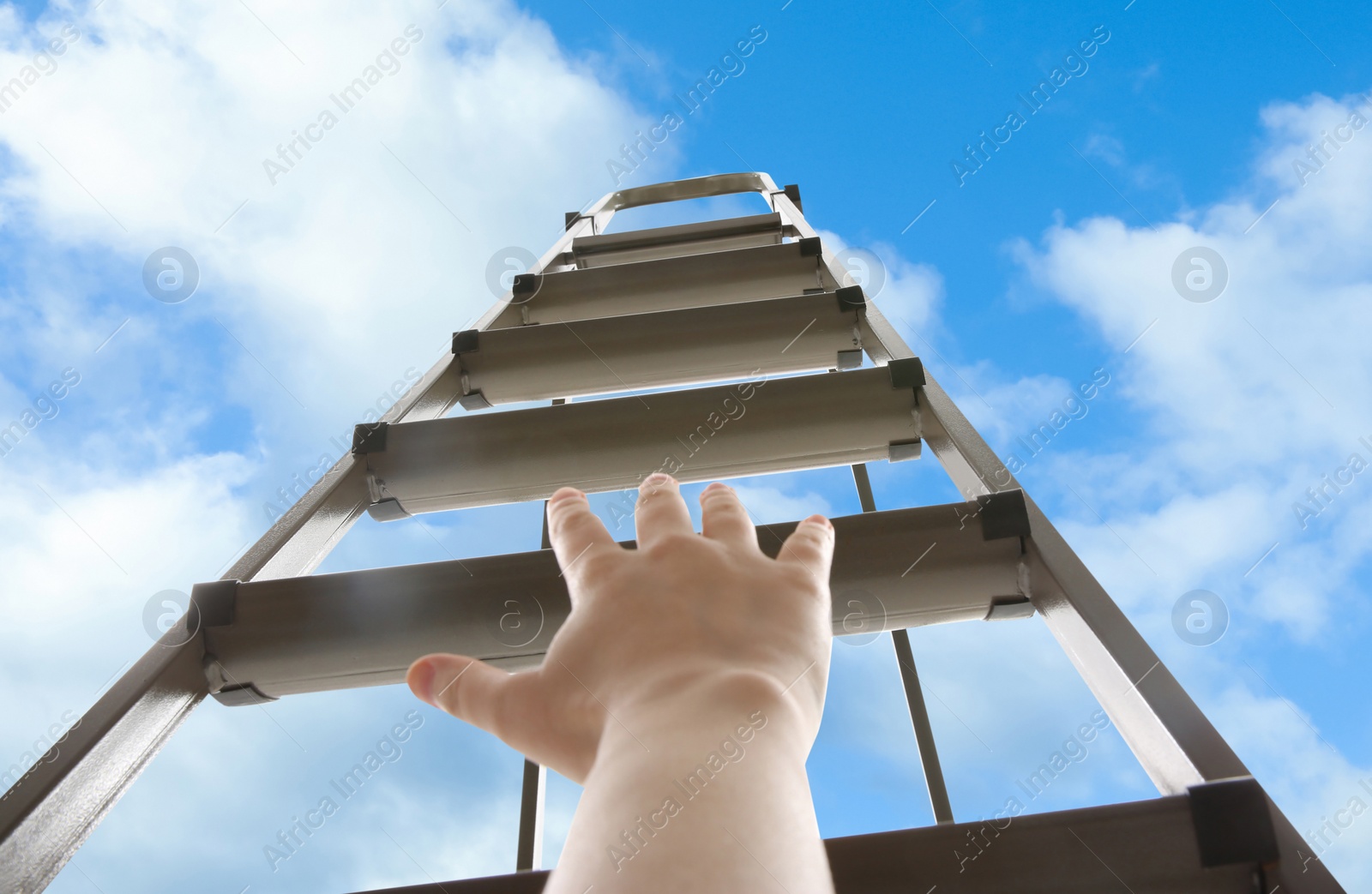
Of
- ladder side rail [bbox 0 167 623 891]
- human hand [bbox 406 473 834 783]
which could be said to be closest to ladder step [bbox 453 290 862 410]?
ladder side rail [bbox 0 167 623 891]

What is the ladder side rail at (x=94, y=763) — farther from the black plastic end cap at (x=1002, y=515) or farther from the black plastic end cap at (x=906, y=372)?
the black plastic end cap at (x=906, y=372)

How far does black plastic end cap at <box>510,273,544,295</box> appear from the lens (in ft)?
6.43

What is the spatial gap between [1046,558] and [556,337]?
0.99m

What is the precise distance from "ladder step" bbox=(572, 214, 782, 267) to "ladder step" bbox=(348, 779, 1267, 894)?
2.11 m

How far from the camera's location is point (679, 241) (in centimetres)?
257

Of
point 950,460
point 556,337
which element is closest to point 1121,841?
point 950,460

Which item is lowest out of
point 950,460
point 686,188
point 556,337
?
point 950,460

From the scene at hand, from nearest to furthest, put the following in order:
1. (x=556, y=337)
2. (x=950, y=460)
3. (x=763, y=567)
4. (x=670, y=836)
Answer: (x=670, y=836) → (x=763, y=567) → (x=950, y=460) → (x=556, y=337)

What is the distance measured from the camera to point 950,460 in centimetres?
114

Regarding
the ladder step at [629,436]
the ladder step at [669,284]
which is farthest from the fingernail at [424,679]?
the ladder step at [669,284]

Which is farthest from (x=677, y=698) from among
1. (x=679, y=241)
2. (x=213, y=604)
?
(x=679, y=241)

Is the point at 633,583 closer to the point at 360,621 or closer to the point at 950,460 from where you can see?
the point at 360,621

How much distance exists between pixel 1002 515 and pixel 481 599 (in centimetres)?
58

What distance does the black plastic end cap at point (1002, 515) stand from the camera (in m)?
0.90
